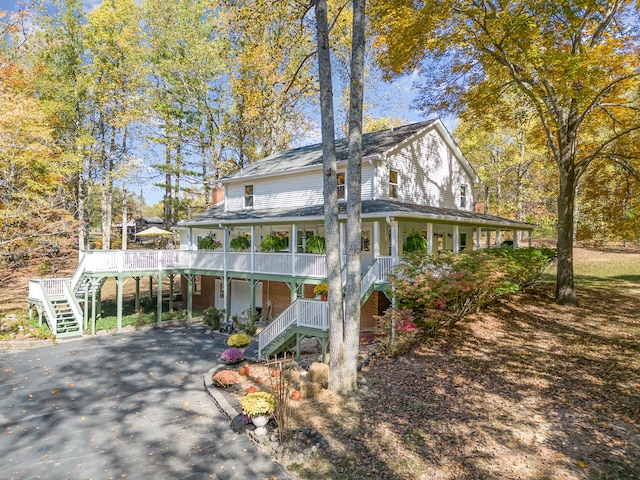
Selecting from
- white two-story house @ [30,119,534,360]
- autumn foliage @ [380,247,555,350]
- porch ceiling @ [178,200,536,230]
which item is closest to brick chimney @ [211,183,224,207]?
white two-story house @ [30,119,534,360]

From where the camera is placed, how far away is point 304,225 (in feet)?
59.2

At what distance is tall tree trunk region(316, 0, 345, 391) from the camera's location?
8.57 metres

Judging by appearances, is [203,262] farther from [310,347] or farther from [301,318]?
[301,318]

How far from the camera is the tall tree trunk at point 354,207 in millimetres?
8547

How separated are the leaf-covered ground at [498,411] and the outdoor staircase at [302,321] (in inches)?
83.0

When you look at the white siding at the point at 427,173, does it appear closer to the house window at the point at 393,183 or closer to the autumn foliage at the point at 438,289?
the house window at the point at 393,183

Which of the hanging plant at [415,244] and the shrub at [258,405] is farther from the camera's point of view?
the hanging plant at [415,244]

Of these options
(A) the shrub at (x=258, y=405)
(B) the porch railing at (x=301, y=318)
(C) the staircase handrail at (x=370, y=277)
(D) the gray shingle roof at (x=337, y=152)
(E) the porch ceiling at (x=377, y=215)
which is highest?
(D) the gray shingle roof at (x=337, y=152)

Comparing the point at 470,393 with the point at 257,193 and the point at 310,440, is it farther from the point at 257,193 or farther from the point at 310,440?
the point at 257,193

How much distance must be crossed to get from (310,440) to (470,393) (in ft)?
12.5

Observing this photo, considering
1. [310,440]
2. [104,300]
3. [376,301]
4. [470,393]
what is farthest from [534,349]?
[104,300]

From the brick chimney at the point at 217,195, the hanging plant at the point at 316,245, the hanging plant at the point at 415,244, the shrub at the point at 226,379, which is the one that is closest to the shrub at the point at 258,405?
the shrub at the point at 226,379

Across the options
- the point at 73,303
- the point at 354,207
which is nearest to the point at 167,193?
the point at 73,303

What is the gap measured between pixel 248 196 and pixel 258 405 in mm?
14913
